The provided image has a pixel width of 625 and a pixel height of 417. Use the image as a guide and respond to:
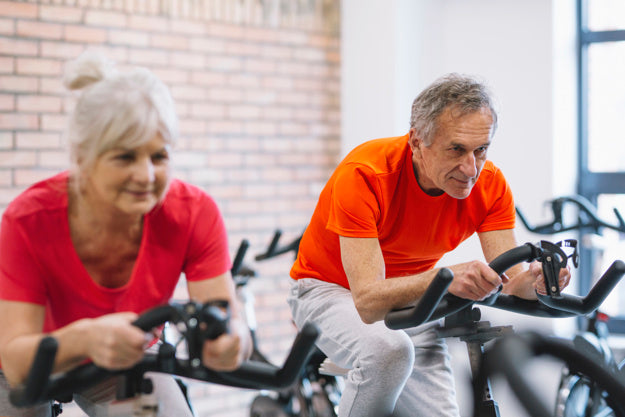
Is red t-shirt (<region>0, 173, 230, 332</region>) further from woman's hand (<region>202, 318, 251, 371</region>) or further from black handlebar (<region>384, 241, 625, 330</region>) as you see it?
black handlebar (<region>384, 241, 625, 330</region>)

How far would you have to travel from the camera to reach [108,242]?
1459 millimetres

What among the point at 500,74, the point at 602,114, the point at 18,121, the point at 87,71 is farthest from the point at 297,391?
the point at 602,114

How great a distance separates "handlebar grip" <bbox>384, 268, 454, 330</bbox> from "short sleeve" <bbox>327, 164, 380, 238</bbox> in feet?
1.03

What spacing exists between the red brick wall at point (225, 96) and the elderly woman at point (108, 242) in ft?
6.01

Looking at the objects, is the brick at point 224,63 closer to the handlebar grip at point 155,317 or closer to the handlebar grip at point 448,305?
the handlebar grip at point 448,305

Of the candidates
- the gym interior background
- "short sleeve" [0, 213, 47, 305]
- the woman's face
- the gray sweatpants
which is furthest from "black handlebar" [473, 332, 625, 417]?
the gym interior background

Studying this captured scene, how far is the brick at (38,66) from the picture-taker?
3.11 m

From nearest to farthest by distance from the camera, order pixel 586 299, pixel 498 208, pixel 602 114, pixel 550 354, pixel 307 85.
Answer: pixel 550 354, pixel 586 299, pixel 498 208, pixel 307 85, pixel 602 114

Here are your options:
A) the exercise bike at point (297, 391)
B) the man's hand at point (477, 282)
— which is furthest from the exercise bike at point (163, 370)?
the exercise bike at point (297, 391)

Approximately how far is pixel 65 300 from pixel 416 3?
3.18 metres

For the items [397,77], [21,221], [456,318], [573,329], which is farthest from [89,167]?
[573,329]

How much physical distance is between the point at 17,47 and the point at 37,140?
15.1 inches

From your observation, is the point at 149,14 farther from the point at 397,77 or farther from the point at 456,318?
the point at 456,318

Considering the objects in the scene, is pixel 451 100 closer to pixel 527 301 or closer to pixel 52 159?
pixel 527 301
